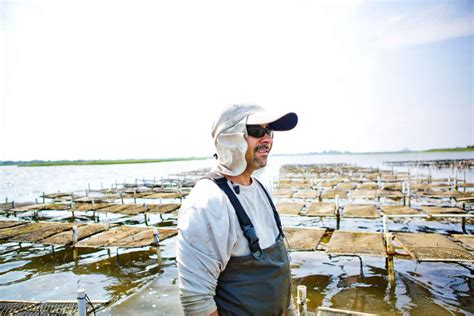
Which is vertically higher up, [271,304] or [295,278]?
[271,304]

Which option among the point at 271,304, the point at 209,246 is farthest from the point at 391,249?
the point at 209,246

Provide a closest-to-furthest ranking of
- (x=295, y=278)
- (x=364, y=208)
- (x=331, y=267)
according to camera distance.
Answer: (x=295, y=278)
(x=331, y=267)
(x=364, y=208)

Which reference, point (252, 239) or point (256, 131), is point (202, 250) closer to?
point (252, 239)

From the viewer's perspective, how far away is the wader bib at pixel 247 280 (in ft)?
5.77

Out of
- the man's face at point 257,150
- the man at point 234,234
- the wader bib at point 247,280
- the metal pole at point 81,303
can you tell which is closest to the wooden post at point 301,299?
the man at point 234,234

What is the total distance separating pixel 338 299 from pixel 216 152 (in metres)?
8.05

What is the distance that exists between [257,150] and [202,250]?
779 mm

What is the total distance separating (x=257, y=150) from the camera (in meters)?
2.03

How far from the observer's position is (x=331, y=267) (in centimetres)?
1092

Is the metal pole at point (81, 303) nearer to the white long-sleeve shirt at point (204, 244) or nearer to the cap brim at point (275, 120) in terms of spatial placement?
the white long-sleeve shirt at point (204, 244)

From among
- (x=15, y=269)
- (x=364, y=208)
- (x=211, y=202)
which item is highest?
(x=211, y=202)

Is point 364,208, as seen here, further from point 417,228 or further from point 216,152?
point 216,152

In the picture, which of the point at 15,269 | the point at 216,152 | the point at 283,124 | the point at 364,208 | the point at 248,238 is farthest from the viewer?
the point at 364,208

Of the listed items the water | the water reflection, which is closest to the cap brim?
the water
